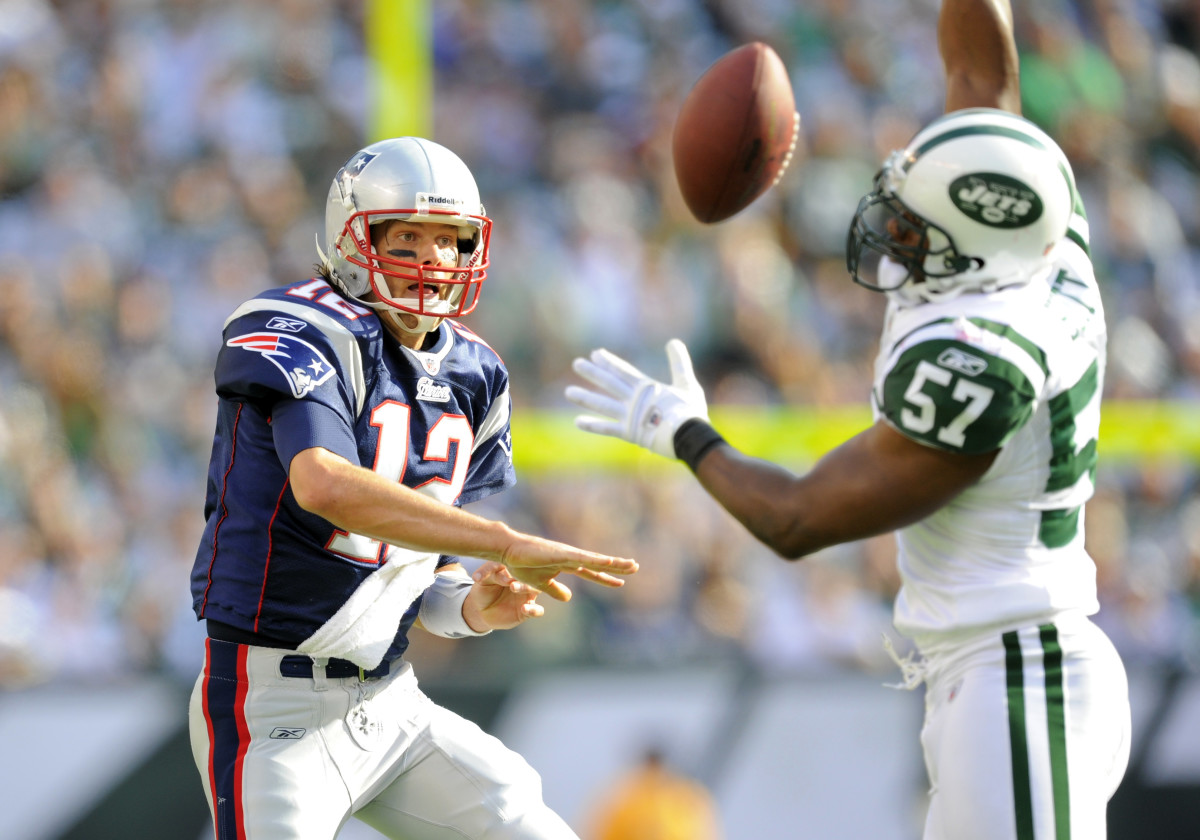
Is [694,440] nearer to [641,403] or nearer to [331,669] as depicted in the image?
[641,403]

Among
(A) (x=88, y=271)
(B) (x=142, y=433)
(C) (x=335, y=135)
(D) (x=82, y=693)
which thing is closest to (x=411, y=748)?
(D) (x=82, y=693)

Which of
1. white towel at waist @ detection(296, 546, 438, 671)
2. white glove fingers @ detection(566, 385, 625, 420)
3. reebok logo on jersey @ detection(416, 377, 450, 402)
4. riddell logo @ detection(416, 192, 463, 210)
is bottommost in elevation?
white towel at waist @ detection(296, 546, 438, 671)

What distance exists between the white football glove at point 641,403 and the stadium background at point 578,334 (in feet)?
9.54

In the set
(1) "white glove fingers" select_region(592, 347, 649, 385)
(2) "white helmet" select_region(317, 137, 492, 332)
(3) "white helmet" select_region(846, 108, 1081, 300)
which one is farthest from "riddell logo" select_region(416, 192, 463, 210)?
(3) "white helmet" select_region(846, 108, 1081, 300)

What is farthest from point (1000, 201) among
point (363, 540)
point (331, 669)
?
point (331, 669)

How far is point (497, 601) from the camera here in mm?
3105

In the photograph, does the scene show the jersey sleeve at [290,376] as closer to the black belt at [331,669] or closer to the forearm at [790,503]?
the black belt at [331,669]

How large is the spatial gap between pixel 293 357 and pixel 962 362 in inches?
51.1

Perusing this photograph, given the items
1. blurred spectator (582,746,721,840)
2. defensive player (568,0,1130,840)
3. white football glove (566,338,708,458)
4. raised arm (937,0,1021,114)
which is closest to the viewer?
defensive player (568,0,1130,840)

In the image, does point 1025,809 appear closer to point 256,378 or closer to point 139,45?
point 256,378

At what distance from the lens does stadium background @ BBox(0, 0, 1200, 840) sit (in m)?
5.91

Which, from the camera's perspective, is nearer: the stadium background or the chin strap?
the chin strap

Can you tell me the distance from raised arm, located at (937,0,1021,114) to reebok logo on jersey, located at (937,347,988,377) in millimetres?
1045

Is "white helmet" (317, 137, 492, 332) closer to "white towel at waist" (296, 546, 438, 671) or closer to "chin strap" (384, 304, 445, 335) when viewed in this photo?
"chin strap" (384, 304, 445, 335)
